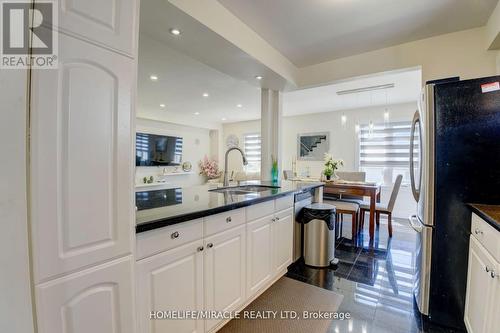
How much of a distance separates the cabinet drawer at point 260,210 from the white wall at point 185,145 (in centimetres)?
496

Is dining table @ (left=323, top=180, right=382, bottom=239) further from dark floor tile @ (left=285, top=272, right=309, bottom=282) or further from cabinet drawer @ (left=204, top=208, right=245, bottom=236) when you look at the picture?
cabinet drawer @ (left=204, top=208, right=245, bottom=236)

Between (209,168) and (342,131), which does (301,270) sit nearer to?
(342,131)

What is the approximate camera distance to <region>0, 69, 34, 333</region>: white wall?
66cm

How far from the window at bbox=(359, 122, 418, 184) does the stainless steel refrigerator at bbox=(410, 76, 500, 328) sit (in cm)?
343

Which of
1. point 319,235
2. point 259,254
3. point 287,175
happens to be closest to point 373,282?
point 319,235

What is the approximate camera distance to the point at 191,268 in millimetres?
1345

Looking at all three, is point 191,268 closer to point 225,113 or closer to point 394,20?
point 394,20

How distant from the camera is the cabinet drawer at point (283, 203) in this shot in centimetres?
222

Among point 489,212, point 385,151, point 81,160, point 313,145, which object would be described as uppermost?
point 313,145

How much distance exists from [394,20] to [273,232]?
2199mm

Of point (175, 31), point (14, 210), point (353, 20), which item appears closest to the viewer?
point (14, 210)

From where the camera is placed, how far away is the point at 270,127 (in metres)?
3.46

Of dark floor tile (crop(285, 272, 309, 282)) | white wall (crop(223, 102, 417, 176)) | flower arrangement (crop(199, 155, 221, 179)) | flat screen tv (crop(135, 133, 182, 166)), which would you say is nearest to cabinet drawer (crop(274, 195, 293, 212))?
dark floor tile (crop(285, 272, 309, 282))

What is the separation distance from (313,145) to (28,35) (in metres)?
6.09
